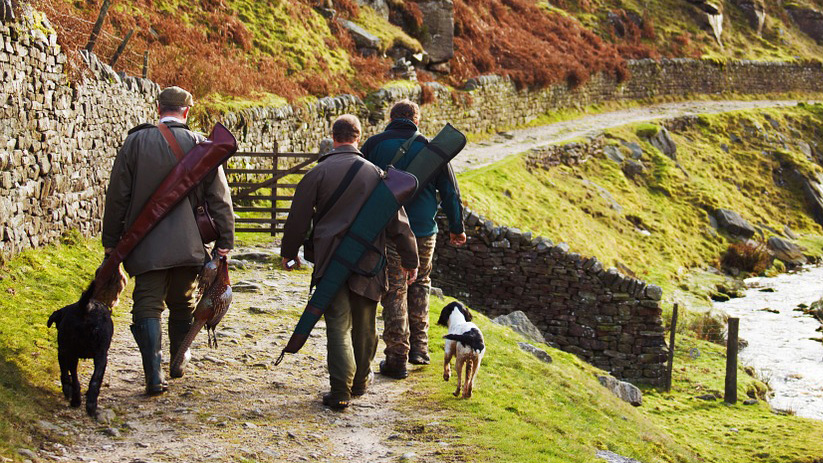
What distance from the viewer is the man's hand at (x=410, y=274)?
7.02 m

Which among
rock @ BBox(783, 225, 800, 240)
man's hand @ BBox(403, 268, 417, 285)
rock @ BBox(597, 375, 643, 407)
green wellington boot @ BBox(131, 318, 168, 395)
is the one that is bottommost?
rock @ BBox(597, 375, 643, 407)

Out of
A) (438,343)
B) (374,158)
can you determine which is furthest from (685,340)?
(374,158)

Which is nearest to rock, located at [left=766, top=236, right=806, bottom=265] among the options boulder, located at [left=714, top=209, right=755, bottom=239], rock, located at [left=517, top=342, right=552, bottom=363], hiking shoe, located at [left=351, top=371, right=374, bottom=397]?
boulder, located at [left=714, top=209, right=755, bottom=239]

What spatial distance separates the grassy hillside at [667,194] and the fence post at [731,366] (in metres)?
6.39

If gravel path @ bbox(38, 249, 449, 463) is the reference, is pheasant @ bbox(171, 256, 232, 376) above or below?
above

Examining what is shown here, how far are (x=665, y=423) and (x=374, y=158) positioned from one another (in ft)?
23.8

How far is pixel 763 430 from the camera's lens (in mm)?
12711

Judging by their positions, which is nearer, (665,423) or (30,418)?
(30,418)

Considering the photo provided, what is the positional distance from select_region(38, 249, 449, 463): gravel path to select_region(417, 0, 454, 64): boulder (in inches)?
936

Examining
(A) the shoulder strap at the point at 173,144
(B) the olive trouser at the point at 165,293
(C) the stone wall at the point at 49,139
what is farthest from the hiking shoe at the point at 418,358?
(C) the stone wall at the point at 49,139

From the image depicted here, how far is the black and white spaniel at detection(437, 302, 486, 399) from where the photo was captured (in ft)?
23.4

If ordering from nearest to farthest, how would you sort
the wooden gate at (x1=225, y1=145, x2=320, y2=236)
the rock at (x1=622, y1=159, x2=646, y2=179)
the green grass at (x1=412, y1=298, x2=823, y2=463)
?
the green grass at (x1=412, y1=298, x2=823, y2=463) < the wooden gate at (x1=225, y1=145, x2=320, y2=236) < the rock at (x1=622, y1=159, x2=646, y2=179)

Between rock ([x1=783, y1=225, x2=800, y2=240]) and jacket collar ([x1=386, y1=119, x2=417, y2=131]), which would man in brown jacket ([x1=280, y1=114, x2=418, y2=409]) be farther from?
rock ([x1=783, y1=225, x2=800, y2=240])

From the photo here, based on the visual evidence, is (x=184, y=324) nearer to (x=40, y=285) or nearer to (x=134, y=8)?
(x=40, y=285)
